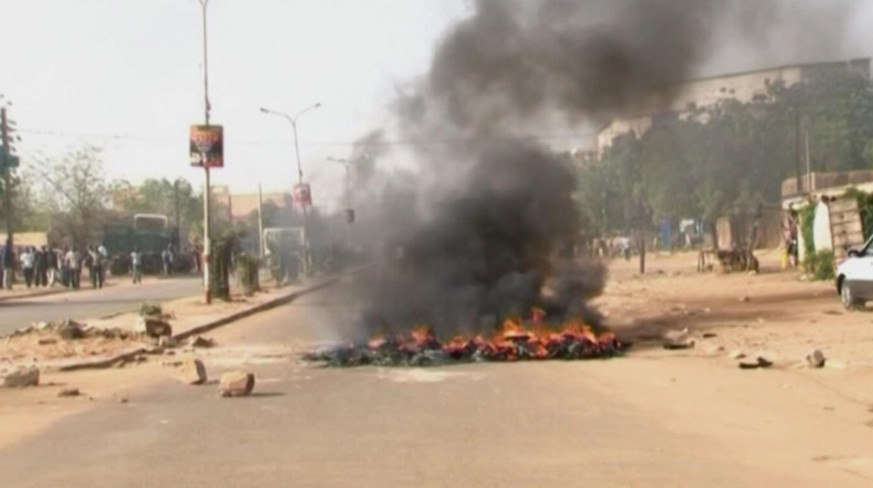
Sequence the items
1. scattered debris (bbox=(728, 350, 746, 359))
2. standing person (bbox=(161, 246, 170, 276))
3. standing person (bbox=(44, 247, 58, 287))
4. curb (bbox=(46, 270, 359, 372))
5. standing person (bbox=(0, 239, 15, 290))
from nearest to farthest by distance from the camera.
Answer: scattered debris (bbox=(728, 350, 746, 359)) < curb (bbox=(46, 270, 359, 372)) < standing person (bbox=(0, 239, 15, 290)) < standing person (bbox=(44, 247, 58, 287)) < standing person (bbox=(161, 246, 170, 276))

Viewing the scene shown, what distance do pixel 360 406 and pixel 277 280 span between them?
35.3 metres

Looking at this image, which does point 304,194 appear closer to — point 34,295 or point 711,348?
point 34,295

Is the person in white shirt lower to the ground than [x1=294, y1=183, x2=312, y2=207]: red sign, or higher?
lower

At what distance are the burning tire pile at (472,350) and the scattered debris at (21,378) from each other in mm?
3564

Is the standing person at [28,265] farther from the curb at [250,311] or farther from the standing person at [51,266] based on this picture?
the curb at [250,311]

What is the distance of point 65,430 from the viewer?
37.0 feet

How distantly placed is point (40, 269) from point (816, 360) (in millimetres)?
41412

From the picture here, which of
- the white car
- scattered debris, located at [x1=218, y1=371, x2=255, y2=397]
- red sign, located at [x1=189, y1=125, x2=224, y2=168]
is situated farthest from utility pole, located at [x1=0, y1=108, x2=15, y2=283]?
scattered debris, located at [x1=218, y1=371, x2=255, y2=397]

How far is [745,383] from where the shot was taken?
45.5ft

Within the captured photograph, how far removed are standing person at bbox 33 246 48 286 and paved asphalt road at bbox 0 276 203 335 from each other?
2.74 m

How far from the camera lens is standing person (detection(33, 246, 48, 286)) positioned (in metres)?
51.2

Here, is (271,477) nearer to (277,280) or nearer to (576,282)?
(576,282)

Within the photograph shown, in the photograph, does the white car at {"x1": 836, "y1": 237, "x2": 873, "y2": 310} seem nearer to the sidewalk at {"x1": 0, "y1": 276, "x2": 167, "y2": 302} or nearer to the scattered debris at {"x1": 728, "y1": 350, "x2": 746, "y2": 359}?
the scattered debris at {"x1": 728, "y1": 350, "x2": 746, "y2": 359}

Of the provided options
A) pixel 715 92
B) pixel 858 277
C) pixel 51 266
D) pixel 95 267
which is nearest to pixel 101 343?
pixel 858 277
